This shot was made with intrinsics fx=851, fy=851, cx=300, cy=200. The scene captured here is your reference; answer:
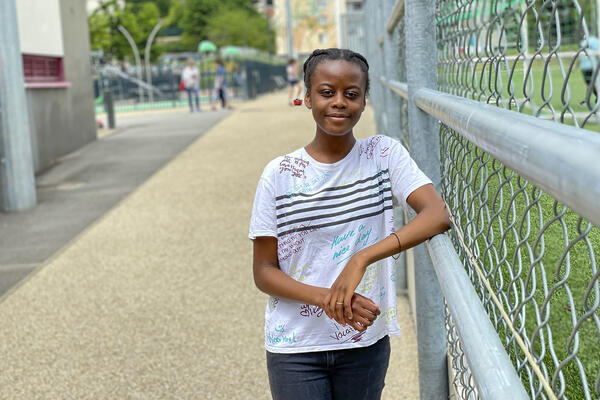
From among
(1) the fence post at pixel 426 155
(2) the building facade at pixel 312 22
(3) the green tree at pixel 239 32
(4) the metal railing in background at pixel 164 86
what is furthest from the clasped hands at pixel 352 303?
(3) the green tree at pixel 239 32

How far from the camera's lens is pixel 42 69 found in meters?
13.9

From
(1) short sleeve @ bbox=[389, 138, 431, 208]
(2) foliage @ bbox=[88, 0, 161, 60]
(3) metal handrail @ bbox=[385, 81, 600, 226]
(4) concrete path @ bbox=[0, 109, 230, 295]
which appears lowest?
(4) concrete path @ bbox=[0, 109, 230, 295]

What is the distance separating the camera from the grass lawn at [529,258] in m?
1.33

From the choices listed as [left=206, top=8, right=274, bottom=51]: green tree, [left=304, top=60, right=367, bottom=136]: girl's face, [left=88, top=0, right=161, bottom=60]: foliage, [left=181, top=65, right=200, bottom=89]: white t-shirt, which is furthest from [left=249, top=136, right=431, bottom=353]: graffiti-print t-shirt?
[left=206, top=8, right=274, bottom=51]: green tree

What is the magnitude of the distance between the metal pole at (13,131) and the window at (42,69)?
12.0 ft

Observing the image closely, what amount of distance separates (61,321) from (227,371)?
145 cm

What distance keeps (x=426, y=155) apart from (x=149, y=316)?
10.2 ft

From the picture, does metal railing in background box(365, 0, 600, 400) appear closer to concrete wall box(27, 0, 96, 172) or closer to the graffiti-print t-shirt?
the graffiti-print t-shirt

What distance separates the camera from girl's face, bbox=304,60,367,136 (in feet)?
6.93

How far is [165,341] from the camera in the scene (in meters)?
4.80

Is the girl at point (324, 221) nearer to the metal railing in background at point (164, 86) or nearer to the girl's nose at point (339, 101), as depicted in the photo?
the girl's nose at point (339, 101)

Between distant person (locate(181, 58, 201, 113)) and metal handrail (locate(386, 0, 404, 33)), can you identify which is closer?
metal handrail (locate(386, 0, 404, 33))

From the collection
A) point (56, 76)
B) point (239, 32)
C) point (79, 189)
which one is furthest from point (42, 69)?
point (239, 32)

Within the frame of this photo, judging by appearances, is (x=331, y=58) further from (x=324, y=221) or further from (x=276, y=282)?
(x=276, y=282)
